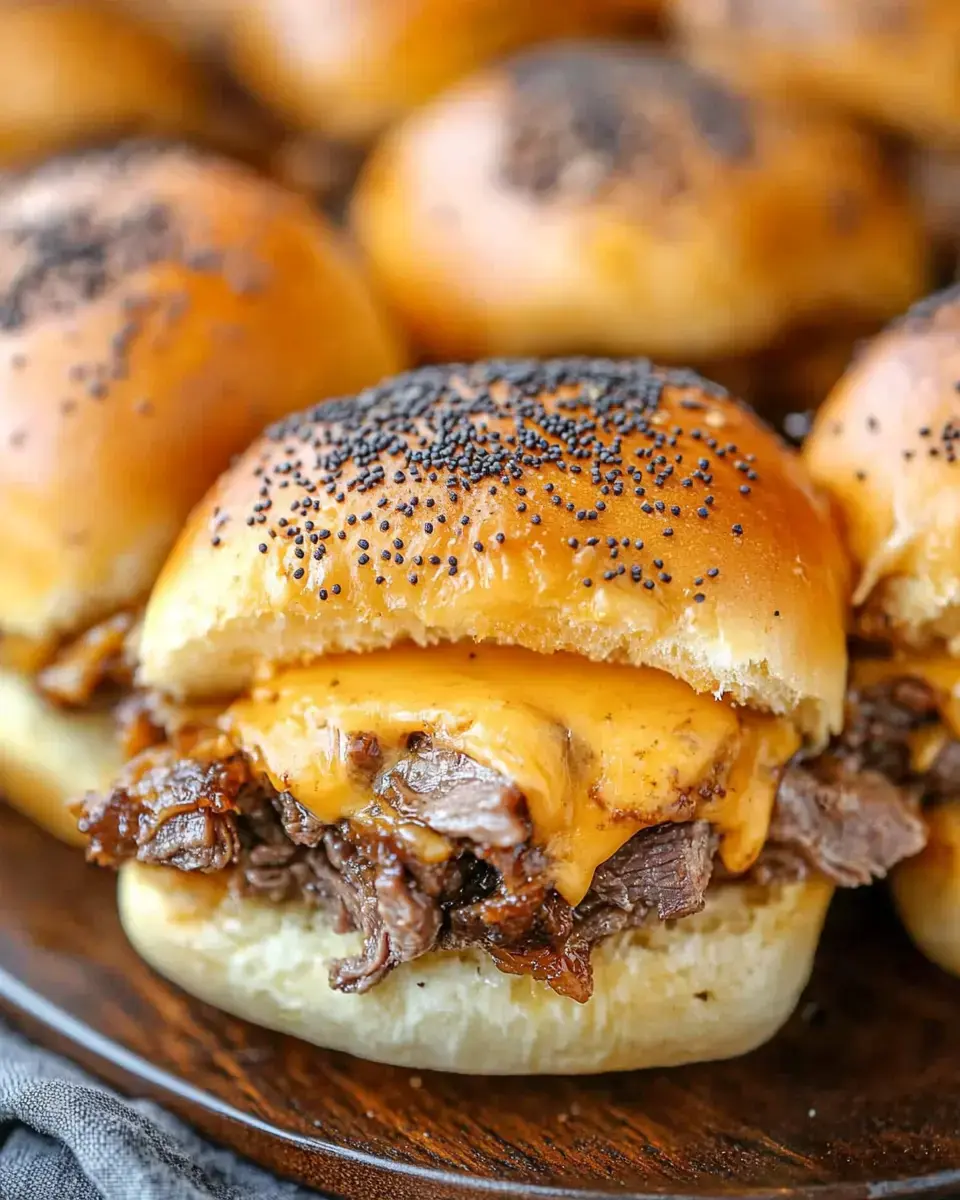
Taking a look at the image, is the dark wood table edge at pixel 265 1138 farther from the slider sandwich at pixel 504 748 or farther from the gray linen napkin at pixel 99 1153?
the slider sandwich at pixel 504 748

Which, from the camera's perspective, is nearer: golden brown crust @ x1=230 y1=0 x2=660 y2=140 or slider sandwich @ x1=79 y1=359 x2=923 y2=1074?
slider sandwich @ x1=79 y1=359 x2=923 y2=1074

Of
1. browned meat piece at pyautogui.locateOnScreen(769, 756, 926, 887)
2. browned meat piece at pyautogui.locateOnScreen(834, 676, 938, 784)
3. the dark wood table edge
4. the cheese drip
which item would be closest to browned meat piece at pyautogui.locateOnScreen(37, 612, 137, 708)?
the cheese drip

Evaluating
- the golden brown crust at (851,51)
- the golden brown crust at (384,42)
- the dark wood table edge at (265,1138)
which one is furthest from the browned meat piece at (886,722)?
the golden brown crust at (384,42)

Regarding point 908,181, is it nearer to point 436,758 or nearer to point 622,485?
point 622,485

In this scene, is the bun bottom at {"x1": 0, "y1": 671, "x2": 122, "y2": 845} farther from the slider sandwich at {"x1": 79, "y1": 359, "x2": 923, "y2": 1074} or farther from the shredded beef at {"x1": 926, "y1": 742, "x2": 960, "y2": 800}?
the shredded beef at {"x1": 926, "y1": 742, "x2": 960, "y2": 800}

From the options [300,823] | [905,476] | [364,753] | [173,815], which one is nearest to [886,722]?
[905,476]

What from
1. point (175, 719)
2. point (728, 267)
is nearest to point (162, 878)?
point (175, 719)

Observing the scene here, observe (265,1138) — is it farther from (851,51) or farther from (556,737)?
(851,51)
